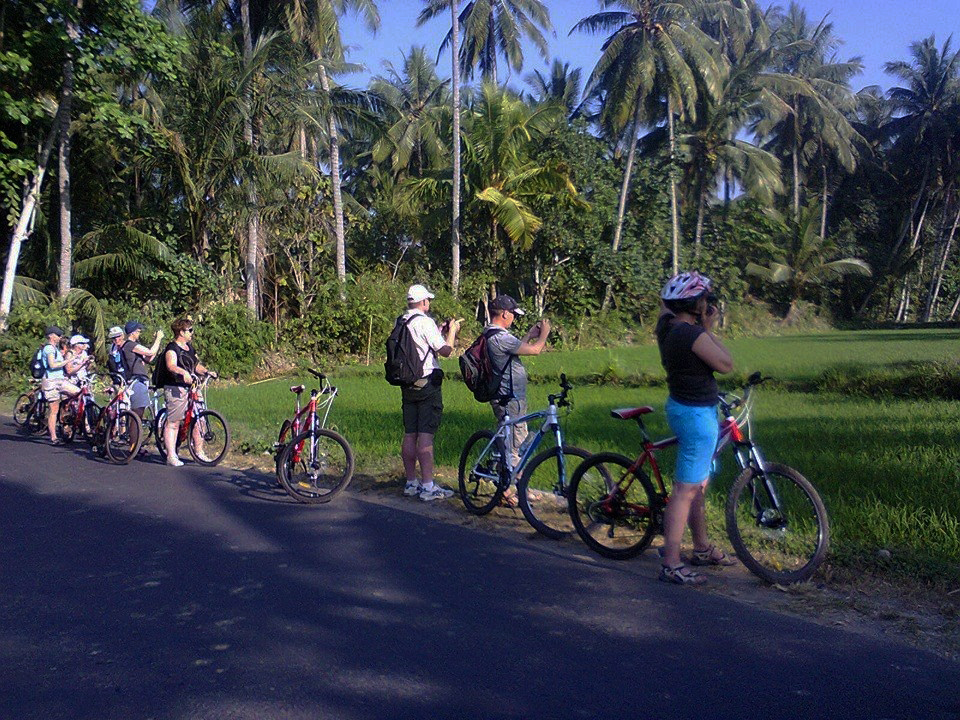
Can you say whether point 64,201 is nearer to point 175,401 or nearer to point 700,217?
point 175,401

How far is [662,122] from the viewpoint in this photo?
39688 mm

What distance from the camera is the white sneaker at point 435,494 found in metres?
7.98

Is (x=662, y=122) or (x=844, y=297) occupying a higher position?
(x=662, y=122)

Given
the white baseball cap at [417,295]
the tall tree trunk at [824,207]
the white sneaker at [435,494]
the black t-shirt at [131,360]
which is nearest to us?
the white baseball cap at [417,295]

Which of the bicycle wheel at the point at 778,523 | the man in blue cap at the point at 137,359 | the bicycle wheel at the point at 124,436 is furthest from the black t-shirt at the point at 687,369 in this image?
the man in blue cap at the point at 137,359

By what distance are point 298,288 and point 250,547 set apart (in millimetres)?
20252

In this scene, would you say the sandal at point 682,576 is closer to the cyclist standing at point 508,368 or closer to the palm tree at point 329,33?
the cyclist standing at point 508,368

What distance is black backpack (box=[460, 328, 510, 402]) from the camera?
732 cm

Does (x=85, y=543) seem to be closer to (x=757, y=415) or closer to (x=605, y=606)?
(x=605, y=606)

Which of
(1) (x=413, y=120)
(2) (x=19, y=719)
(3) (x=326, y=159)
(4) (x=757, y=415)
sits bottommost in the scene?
(2) (x=19, y=719)

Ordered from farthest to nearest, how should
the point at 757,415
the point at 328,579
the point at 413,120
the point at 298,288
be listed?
the point at 413,120
the point at 298,288
the point at 757,415
the point at 328,579

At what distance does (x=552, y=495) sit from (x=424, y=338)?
1.85m

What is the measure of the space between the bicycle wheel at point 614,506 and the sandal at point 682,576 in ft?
1.56

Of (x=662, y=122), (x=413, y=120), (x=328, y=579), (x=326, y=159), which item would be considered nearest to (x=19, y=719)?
(x=328, y=579)
